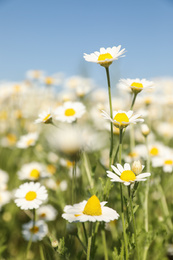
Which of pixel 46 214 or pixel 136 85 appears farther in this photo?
pixel 46 214

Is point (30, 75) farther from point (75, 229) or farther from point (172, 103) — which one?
point (75, 229)

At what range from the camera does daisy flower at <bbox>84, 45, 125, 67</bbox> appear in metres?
0.99

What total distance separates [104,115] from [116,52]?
1.01 ft

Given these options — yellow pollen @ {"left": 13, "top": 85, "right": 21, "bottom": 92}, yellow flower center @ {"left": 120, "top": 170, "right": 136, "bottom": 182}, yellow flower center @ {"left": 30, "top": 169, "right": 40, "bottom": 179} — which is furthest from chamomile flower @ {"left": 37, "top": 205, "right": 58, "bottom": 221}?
yellow pollen @ {"left": 13, "top": 85, "right": 21, "bottom": 92}

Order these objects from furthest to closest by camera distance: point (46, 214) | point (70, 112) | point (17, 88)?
point (17, 88), point (46, 214), point (70, 112)

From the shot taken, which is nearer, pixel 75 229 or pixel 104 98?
pixel 75 229

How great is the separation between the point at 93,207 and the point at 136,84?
544 mm

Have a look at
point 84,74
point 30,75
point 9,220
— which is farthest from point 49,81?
point 9,220

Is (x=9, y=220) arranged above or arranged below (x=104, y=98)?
below

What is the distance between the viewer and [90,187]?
4.57 feet

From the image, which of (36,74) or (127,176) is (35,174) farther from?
(36,74)

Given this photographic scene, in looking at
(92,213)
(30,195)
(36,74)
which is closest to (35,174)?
(30,195)

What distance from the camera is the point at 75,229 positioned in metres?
1.09

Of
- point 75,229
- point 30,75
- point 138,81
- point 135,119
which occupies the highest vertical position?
point 30,75
